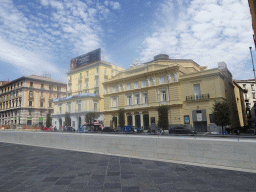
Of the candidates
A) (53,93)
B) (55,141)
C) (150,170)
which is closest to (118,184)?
(150,170)

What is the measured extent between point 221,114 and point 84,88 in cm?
4120

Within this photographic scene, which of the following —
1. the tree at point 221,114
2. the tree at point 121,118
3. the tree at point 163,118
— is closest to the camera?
the tree at point 221,114

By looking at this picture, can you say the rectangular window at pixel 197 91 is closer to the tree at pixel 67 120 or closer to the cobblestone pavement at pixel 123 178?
the cobblestone pavement at pixel 123 178

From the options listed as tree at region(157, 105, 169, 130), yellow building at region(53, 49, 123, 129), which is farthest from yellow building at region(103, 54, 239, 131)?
yellow building at region(53, 49, 123, 129)

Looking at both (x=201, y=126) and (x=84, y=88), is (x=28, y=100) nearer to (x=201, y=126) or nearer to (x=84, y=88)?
(x=84, y=88)

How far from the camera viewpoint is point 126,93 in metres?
41.4

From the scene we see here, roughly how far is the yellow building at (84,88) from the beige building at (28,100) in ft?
43.6

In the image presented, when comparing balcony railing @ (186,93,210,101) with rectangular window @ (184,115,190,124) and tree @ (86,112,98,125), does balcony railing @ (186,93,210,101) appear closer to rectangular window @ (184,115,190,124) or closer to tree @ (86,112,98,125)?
rectangular window @ (184,115,190,124)

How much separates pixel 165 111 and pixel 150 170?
2596 centimetres

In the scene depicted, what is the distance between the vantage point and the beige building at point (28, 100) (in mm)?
60062

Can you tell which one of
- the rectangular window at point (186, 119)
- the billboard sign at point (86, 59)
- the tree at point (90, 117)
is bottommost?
the rectangular window at point (186, 119)

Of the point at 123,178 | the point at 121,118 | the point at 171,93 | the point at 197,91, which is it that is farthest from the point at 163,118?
the point at 123,178

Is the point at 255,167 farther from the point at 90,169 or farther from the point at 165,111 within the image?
the point at 165,111

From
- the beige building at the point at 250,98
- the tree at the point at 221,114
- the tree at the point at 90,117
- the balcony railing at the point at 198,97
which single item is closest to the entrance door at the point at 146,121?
the balcony railing at the point at 198,97
